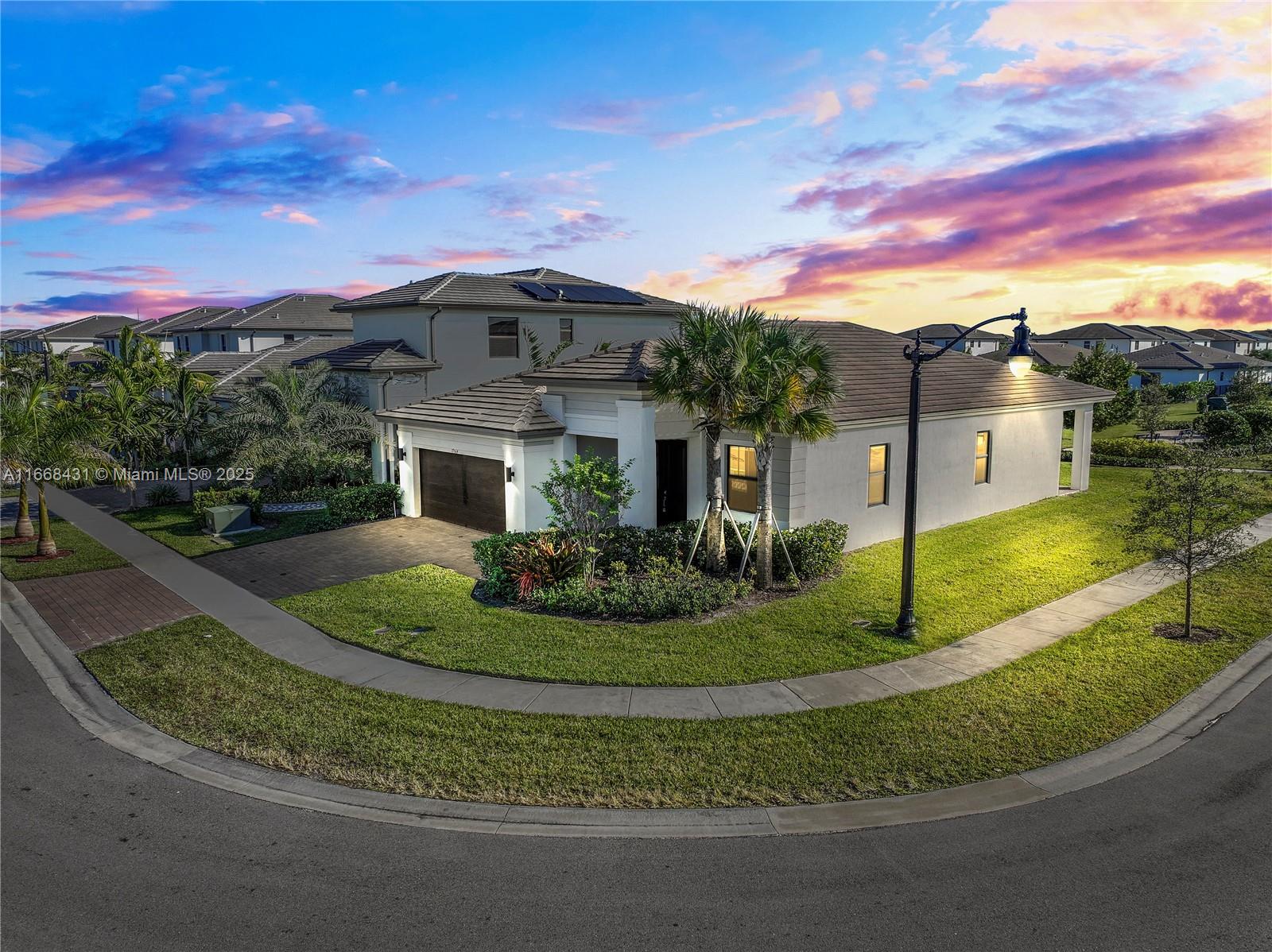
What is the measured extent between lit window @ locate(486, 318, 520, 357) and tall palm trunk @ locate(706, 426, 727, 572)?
17251 millimetres

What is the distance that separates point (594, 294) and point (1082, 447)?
20170 mm

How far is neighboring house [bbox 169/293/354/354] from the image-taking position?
53.5m

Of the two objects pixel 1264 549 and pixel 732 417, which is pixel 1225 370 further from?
pixel 732 417

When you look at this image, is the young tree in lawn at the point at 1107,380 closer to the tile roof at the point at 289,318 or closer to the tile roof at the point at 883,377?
the tile roof at the point at 883,377

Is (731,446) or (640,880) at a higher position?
(731,446)

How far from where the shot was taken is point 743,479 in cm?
1862

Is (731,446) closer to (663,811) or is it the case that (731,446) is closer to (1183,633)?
(1183,633)

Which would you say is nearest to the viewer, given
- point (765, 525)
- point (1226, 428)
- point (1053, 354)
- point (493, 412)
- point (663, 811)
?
point (663, 811)

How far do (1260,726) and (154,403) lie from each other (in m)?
32.3

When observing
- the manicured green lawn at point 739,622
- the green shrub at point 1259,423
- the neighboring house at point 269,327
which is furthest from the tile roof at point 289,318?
the green shrub at point 1259,423

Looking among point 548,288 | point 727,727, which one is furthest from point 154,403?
point 727,727

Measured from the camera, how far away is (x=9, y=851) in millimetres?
7312

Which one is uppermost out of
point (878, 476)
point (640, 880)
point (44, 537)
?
point (878, 476)

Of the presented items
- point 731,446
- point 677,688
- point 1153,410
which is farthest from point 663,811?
point 1153,410
